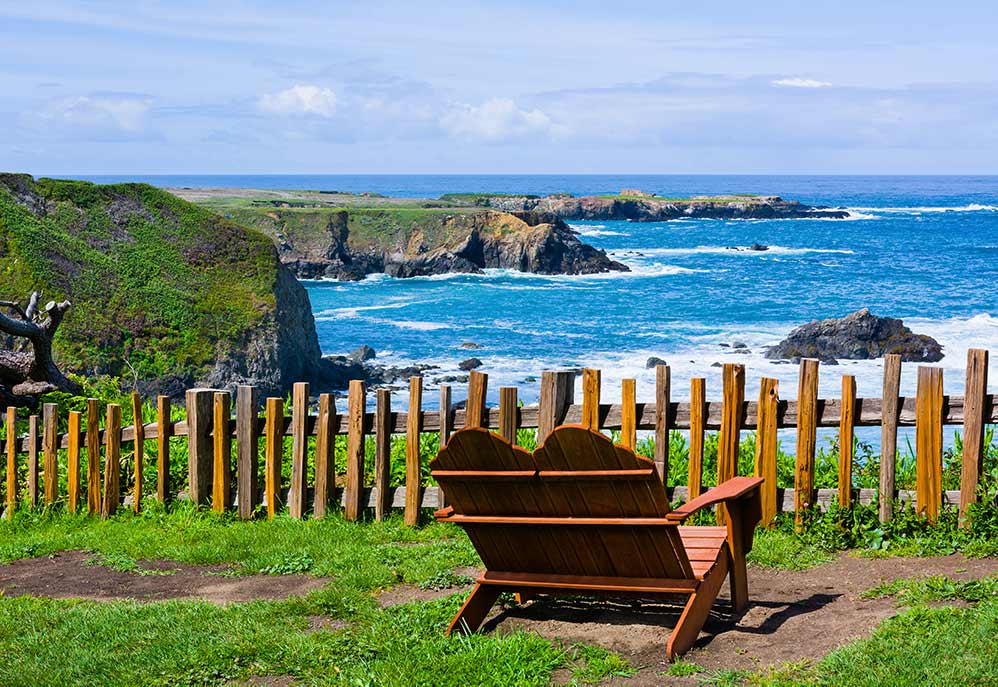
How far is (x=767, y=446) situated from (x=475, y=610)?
280cm

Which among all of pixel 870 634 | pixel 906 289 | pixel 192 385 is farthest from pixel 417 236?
pixel 870 634

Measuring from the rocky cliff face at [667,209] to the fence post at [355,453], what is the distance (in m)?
120

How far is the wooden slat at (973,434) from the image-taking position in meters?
7.49

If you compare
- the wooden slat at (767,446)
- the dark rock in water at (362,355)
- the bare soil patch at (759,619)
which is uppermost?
the wooden slat at (767,446)

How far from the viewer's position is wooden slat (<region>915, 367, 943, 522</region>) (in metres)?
7.56

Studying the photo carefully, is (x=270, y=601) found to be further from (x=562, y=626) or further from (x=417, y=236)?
(x=417, y=236)

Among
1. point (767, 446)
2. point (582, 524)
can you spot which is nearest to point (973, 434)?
point (767, 446)

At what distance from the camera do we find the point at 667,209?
5517 inches

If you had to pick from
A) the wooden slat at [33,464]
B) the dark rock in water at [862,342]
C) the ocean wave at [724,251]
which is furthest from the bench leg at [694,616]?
the ocean wave at [724,251]

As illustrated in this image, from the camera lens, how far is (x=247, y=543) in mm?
8570

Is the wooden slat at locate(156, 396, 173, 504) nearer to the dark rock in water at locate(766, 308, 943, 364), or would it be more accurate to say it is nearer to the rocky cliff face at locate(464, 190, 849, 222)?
the dark rock in water at locate(766, 308, 943, 364)

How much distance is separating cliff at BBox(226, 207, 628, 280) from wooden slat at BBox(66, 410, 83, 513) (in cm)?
6556

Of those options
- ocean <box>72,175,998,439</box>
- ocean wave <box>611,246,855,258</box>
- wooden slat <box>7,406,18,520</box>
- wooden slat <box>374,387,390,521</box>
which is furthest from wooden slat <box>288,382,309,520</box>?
ocean wave <box>611,246,855,258</box>

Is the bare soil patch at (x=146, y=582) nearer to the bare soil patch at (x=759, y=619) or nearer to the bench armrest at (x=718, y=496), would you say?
the bare soil patch at (x=759, y=619)
